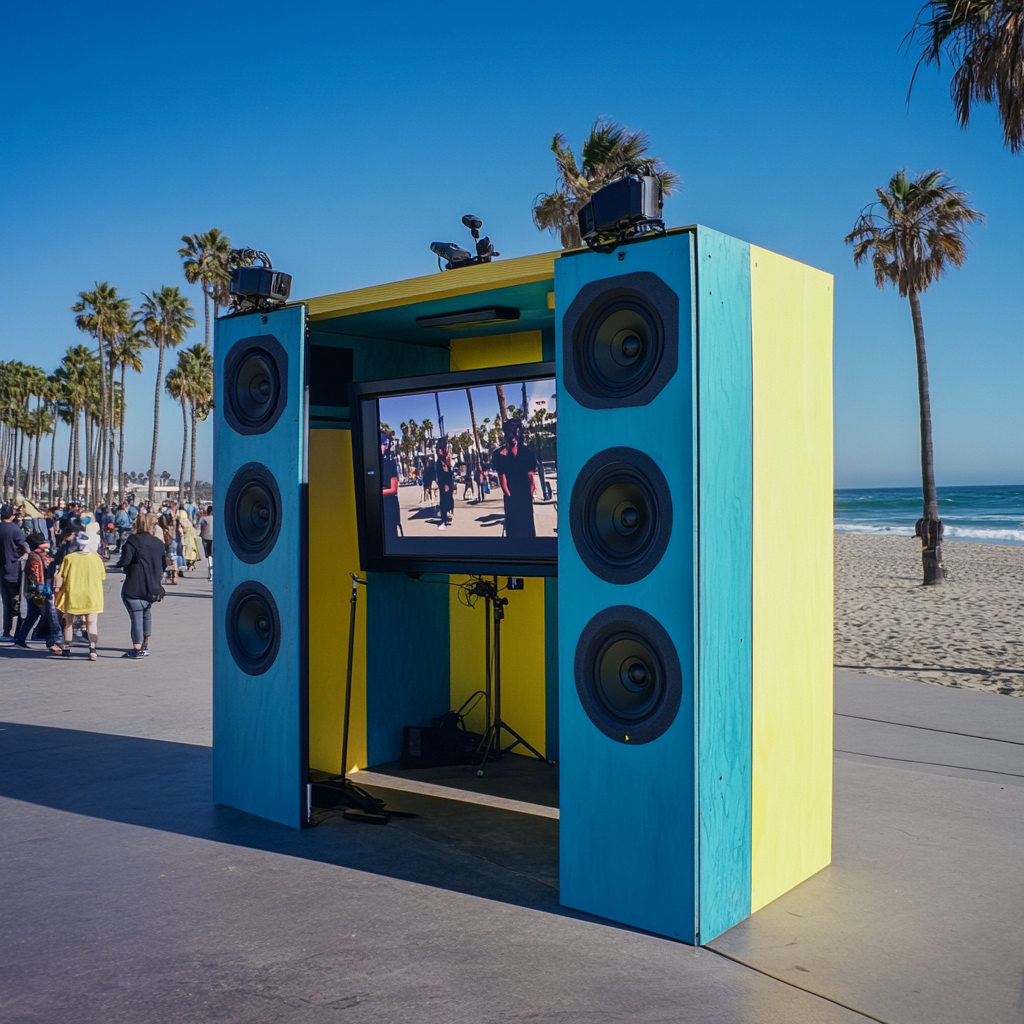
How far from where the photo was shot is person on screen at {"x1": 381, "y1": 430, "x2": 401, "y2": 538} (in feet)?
18.1

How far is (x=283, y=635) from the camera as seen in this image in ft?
16.5

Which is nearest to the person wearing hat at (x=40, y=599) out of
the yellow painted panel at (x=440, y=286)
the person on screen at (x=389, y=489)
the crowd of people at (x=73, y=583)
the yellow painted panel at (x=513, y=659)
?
the crowd of people at (x=73, y=583)

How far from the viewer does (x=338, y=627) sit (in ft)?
20.0

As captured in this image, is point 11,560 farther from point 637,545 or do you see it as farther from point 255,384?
point 637,545

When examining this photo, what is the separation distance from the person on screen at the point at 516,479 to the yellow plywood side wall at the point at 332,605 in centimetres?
151

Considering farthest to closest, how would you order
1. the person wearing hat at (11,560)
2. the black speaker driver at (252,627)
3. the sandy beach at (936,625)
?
1. the person wearing hat at (11,560)
2. the sandy beach at (936,625)
3. the black speaker driver at (252,627)

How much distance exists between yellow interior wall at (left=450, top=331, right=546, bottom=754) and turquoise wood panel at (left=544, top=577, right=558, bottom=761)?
30 millimetres

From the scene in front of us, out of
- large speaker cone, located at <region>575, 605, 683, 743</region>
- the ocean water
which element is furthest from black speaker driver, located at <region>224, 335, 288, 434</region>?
the ocean water

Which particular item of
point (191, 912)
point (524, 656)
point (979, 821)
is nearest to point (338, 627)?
point (524, 656)

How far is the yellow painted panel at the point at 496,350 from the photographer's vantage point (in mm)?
6242

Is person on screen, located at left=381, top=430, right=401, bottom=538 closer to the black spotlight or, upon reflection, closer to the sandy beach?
the black spotlight

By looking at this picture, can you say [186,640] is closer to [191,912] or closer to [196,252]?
[191,912]

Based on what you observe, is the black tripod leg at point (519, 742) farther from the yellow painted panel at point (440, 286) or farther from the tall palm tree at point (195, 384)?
the tall palm tree at point (195, 384)

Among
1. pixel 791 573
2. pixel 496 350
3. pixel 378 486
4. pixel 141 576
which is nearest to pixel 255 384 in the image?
pixel 378 486
